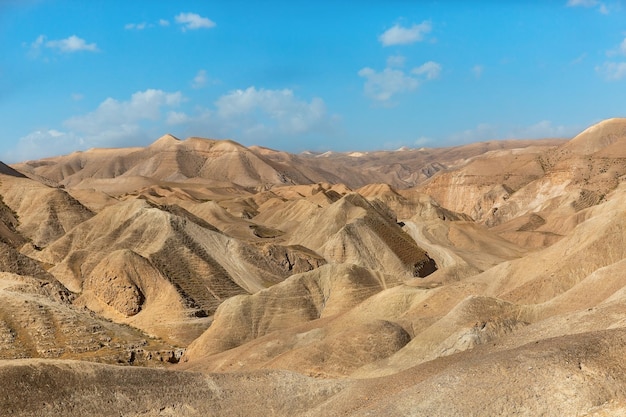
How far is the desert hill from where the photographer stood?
21641 millimetres

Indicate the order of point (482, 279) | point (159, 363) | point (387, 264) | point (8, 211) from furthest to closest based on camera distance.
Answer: point (8, 211) < point (387, 264) < point (482, 279) < point (159, 363)

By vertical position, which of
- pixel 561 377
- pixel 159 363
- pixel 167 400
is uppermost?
pixel 561 377

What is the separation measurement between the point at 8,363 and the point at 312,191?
391ft

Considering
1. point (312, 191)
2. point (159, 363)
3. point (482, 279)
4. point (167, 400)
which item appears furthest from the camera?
point (312, 191)

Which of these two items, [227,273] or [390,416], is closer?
[390,416]

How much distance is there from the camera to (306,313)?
52.2 metres

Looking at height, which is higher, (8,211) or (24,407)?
(8,211)

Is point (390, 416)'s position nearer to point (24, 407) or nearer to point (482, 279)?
point (24, 407)

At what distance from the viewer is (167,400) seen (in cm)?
2694

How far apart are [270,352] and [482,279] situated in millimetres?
20224

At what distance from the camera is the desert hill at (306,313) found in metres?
21.6

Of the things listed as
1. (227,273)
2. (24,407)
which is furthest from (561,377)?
(227,273)

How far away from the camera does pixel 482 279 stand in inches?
2035

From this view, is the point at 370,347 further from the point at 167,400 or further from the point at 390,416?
the point at 390,416
